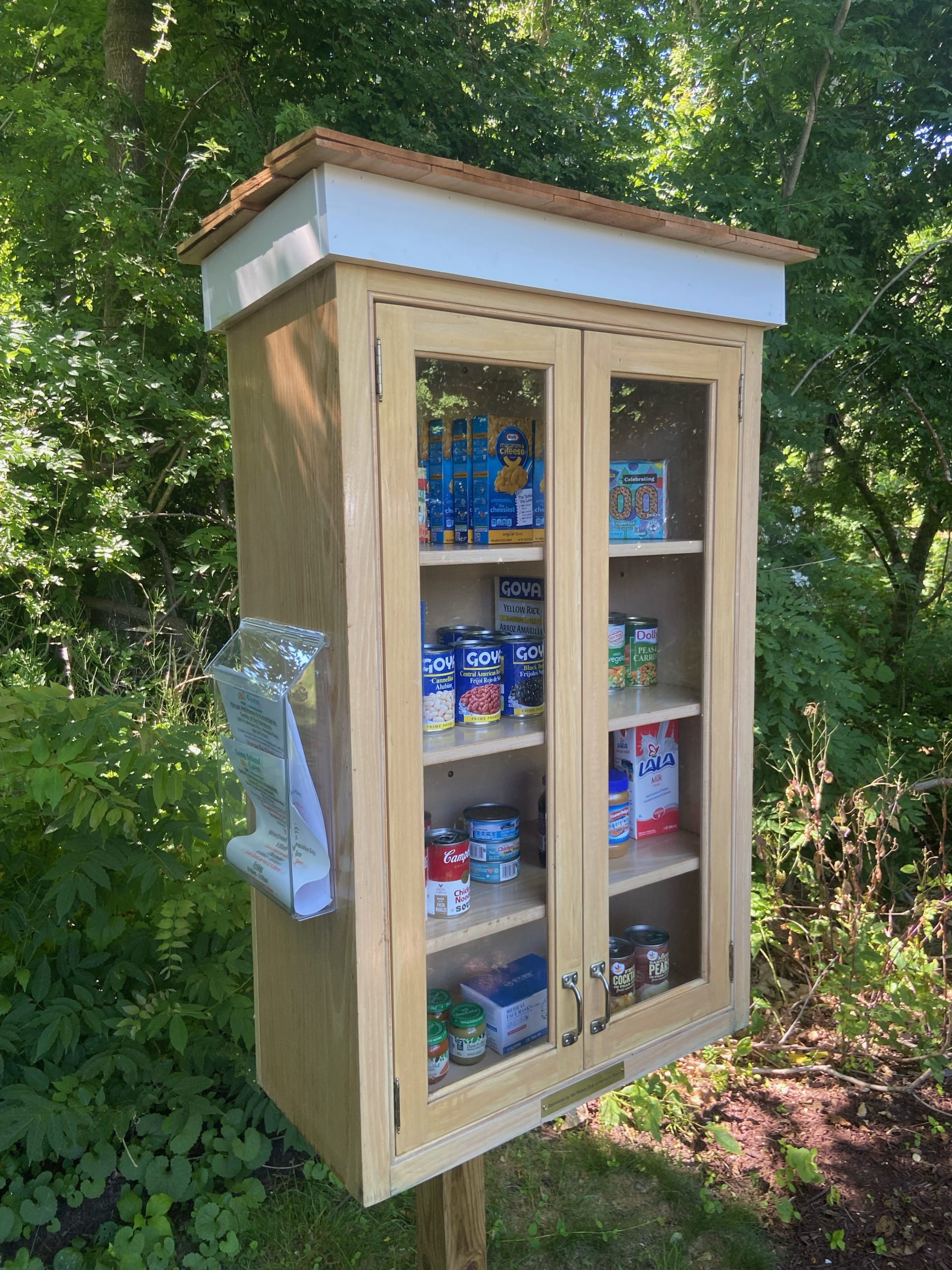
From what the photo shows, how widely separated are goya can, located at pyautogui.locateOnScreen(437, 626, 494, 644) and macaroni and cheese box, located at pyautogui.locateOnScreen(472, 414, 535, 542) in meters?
0.15

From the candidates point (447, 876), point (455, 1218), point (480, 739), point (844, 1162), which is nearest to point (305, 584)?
point (480, 739)

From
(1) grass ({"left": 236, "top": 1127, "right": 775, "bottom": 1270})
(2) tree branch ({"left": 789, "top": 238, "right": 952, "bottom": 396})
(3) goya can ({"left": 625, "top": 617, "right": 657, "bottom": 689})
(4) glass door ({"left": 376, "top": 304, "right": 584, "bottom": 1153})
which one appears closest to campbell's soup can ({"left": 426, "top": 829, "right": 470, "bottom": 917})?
(4) glass door ({"left": 376, "top": 304, "right": 584, "bottom": 1153})

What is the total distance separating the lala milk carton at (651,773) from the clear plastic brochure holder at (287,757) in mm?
582

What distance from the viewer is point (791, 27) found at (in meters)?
3.42

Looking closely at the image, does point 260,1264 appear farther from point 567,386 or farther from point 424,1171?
point 567,386

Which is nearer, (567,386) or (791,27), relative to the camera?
(567,386)

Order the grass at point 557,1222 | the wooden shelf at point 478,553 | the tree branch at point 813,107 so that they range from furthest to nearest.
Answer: the tree branch at point 813,107
the grass at point 557,1222
the wooden shelf at point 478,553

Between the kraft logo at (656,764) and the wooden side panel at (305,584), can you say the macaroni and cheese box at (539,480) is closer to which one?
the wooden side panel at (305,584)

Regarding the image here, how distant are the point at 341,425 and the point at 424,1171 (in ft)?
3.25

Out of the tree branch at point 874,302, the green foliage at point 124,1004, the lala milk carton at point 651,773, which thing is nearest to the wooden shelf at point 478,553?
the lala milk carton at point 651,773

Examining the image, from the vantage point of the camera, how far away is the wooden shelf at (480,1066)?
1231mm

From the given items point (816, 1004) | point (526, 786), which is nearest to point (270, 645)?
point (526, 786)

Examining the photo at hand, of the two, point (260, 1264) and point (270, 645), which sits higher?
point (270, 645)

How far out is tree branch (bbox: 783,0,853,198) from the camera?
134 inches
